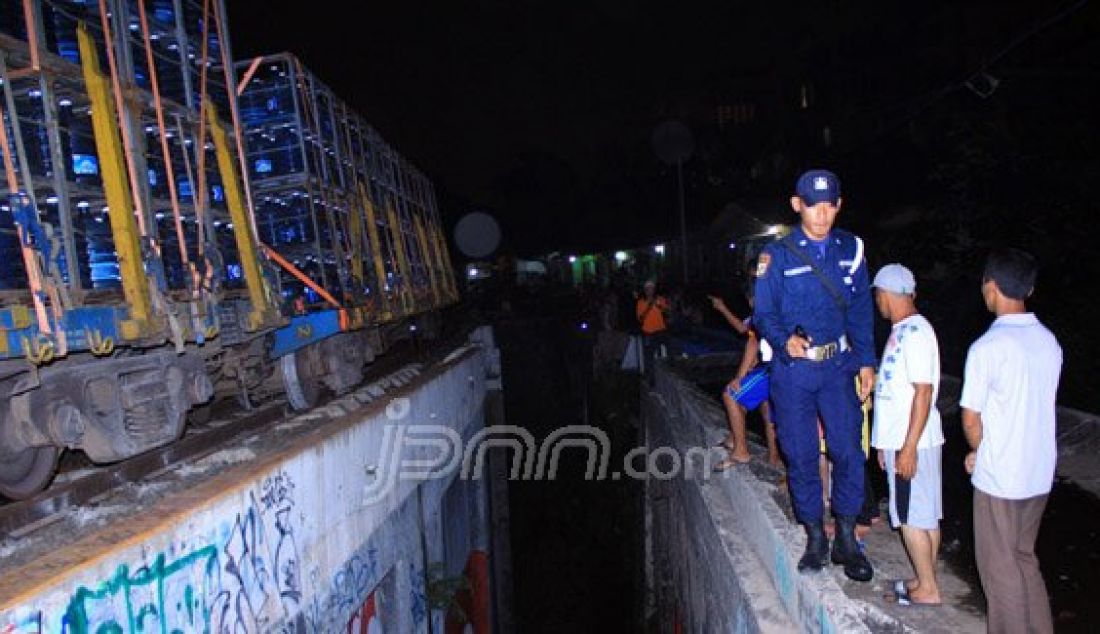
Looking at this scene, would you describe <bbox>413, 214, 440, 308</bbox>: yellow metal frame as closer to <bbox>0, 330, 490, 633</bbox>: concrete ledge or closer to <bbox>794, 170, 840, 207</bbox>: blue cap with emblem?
<bbox>0, 330, 490, 633</bbox>: concrete ledge

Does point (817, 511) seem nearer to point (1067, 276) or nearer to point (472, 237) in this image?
point (1067, 276)

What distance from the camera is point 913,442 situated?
3.20 metres

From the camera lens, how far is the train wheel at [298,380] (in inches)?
333

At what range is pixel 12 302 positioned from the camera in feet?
14.1

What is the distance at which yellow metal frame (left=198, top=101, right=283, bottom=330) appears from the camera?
6645 mm

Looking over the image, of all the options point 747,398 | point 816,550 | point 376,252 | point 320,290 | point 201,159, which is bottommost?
point 816,550

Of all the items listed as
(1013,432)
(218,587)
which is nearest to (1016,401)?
(1013,432)

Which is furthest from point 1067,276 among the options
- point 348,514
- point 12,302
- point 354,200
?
point 12,302

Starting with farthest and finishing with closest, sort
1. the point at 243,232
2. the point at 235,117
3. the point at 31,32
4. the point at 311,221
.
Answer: the point at 311,221
the point at 235,117
the point at 243,232
the point at 31,32

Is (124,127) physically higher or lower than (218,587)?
higher

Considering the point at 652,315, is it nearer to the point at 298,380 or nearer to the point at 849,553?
the point at 298,380

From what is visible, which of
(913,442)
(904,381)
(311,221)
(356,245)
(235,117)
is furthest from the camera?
(356,245)

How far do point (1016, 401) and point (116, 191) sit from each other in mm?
5393

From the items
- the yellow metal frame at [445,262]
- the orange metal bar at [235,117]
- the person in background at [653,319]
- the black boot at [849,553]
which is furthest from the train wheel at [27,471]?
the yellow metal frame at [445,262]
